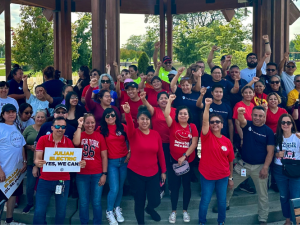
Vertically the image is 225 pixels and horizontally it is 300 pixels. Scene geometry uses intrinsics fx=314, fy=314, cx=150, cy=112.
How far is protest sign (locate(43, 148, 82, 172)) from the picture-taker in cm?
412

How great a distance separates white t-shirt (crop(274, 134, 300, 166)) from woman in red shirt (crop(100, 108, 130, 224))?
89.6 inches

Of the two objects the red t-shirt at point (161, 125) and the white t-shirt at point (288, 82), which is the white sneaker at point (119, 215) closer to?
the red t-shirt at point (161, 125)

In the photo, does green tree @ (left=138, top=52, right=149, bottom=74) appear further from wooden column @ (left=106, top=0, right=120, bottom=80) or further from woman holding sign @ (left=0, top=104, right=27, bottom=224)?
woman holding sign @ (left=0, top=104, right=27, bottom=224)

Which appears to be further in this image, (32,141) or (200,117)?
(200,117)

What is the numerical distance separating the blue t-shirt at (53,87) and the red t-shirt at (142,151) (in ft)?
8.03

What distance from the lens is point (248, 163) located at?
4.71m

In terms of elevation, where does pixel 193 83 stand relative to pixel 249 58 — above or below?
below

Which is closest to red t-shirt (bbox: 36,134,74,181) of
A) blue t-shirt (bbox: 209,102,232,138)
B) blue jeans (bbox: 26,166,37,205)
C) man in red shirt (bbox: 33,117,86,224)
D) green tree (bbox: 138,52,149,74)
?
man in red shirt (bbox: 33,117,86,224)

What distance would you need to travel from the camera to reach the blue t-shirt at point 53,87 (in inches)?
241

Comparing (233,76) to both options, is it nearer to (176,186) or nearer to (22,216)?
(176,186)

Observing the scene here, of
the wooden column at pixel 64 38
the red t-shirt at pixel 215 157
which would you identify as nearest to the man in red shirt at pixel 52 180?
the red t-shirt at pixel 215 157

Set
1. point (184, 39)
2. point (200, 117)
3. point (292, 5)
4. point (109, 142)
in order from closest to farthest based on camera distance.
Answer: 1. point (109, 142)
2. point (200, 117)
3. point (292, 5)
4. point (184, 39)

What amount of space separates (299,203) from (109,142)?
2525mm

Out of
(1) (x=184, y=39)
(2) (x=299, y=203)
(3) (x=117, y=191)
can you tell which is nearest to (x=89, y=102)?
(3) (x=117, y=191)
